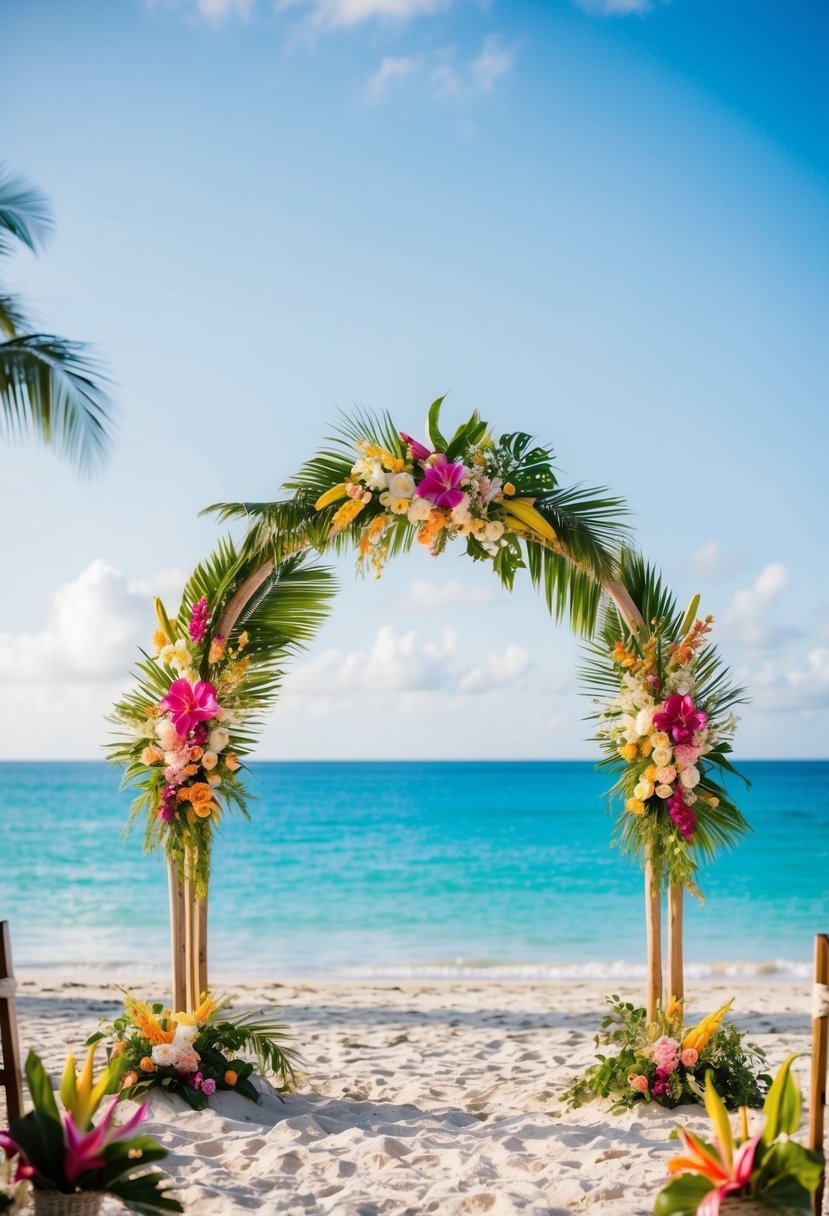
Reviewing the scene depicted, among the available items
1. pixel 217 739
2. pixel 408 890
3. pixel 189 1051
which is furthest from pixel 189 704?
pixel 408 890

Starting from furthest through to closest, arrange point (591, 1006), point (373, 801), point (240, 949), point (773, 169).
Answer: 1. point (373, 801)
2. point (240, 949)
3. point (773, 169)
4. point (591, 1006)

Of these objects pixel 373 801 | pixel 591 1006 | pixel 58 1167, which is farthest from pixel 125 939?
pixel 373 801

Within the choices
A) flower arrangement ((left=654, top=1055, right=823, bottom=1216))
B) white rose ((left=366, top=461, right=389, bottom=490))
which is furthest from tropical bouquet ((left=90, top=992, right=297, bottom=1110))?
flower arrangement ((left=654, top=1055, right=823, bottom=1216))

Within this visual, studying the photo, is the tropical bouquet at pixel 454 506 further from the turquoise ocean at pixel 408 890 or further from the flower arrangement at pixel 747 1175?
the turquoise ocean at pixel 408 890

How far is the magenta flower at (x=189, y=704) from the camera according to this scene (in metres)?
5.02

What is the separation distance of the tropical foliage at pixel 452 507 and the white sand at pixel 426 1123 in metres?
2.43

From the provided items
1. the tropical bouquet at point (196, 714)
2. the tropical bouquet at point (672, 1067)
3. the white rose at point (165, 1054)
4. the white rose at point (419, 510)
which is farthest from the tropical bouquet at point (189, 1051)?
the white rose at point (419, 510)

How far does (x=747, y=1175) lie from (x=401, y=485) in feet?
10.8

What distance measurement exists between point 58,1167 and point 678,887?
3224 millimetres

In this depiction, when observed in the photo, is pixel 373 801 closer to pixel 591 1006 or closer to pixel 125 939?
pixel 125 939

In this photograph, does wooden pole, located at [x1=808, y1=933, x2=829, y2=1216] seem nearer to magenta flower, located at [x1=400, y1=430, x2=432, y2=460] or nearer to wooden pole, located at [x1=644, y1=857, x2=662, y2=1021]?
wooden pole, located at [x1=644, y1=857, x2=662, y2=1021]

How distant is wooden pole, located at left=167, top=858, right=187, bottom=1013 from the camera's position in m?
5.02

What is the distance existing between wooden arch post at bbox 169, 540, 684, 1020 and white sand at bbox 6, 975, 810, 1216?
1.81 ft

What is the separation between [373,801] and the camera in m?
40.9
